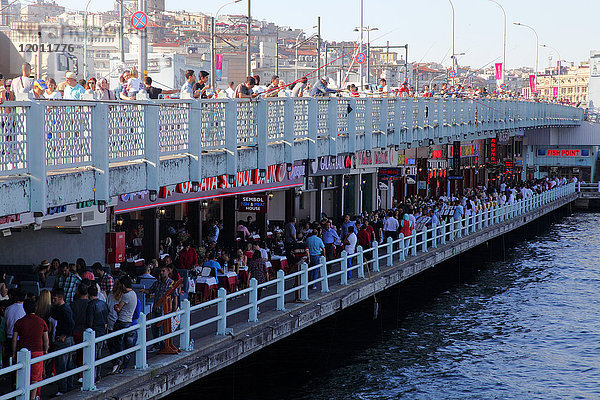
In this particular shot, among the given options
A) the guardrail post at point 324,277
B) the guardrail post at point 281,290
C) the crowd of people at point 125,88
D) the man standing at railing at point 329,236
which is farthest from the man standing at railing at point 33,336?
the man standing at railing at point 329,236

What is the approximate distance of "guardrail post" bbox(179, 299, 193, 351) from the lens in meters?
14.7

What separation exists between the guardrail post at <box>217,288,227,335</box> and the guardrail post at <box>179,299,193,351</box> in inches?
43.4

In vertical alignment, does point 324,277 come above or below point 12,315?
below

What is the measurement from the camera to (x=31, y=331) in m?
11.9

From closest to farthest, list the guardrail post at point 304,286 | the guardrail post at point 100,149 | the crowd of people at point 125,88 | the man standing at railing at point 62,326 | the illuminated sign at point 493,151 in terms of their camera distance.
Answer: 1. the man standing at railing at point 62,326
2. the guardrail post at point 100,149
3. the crowd of people at point 125,88
4. the guardrail post at point 304,286
5. the illuminated sign at point 493,151

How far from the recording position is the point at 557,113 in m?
68.3

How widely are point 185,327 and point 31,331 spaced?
11.3ft

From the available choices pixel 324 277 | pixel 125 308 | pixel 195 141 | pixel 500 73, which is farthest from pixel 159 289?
pixel 500 73

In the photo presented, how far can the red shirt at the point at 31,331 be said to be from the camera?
1188cm

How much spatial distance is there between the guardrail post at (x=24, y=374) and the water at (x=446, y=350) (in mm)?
5545

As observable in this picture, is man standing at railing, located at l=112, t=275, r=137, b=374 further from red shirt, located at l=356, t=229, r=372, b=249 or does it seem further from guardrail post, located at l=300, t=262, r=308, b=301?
red shirt, located at l=356, t=229, r=372, b=249

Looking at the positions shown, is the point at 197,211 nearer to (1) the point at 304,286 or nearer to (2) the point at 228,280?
(2) the point at 228,280

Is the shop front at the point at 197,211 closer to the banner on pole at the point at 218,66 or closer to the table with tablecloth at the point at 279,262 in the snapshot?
the table with tablecloth at the point at 279,262

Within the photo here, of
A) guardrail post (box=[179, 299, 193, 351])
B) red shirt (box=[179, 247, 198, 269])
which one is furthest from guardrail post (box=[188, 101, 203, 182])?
red shirt (box=[179, 247, 198, 269])
